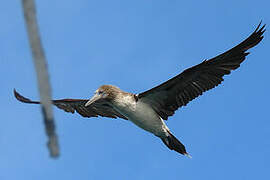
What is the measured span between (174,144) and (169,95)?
1.57 meters

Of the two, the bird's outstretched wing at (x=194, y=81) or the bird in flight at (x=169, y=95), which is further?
the bird in flight at (x=169, y=95)

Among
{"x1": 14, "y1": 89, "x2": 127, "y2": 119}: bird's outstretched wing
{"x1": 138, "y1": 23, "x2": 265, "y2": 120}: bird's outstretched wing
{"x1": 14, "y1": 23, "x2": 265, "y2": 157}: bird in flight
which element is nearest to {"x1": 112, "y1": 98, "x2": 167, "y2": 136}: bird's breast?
{"x1": 14, "y1": 23, "x2": 265, "y2": 157}: bird in flight

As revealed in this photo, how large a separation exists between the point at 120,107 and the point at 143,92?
84 cm

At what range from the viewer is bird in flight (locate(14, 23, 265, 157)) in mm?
12070

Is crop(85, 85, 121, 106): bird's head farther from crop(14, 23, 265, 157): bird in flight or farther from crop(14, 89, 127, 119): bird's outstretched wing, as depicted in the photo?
crop(14, 89, 127, 119): bird's outstretched wing

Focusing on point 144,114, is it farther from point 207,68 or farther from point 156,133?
point 207,68

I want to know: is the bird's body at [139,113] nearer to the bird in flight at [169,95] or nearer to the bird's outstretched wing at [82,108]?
the bird in flight at [169,95]

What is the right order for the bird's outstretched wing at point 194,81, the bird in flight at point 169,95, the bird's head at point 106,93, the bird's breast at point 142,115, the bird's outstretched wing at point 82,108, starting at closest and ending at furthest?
the bird's outstretched wing at point 194,81, the bird in flight at point 169,95, the bird's breast at point 142,115, the bird's head at point 106,93, the bird's outstretched wing at point 82,108

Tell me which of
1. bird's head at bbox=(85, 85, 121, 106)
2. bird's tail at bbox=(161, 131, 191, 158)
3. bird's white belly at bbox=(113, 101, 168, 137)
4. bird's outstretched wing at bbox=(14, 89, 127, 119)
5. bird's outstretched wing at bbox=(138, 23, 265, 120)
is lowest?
bird's tail at bbox=(161, 131, 191, 158)

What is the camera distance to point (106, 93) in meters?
12.8

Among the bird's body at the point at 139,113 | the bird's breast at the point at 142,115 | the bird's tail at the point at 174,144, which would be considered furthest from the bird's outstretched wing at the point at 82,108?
the bird's tail at the point at 174,144

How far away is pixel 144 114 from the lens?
12500mm

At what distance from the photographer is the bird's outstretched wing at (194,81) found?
38.8ft

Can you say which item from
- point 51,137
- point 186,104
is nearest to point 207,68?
point 186,104
